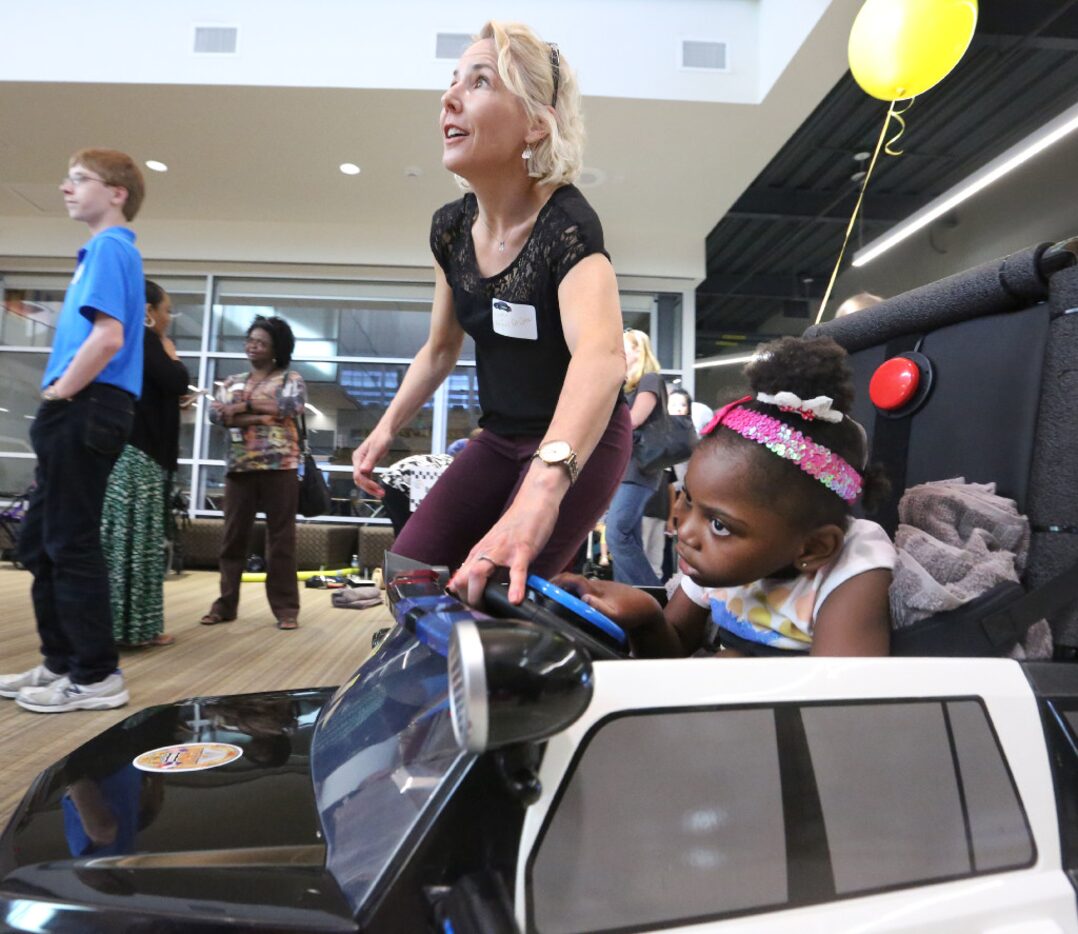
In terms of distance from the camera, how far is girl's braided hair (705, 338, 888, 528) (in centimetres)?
82

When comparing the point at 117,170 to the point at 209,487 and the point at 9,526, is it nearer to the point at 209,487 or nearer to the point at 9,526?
the point at 9,526

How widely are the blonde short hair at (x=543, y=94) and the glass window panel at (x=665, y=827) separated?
36.0 inches

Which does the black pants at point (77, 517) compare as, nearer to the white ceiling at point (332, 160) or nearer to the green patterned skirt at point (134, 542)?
the green patterned skirt at point (134, 542)

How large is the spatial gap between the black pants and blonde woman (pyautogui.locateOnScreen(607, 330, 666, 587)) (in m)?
2.10

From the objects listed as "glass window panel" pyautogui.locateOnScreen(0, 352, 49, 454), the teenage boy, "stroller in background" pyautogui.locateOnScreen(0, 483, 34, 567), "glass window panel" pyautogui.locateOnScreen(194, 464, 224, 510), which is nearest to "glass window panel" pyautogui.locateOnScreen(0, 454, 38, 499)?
"glass window panel" pyautogui.locateOnScreen(0, 352, 49, 454)

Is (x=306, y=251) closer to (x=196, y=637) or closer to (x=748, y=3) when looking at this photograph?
(x=748, y=3)

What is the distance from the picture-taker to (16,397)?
7215 mm

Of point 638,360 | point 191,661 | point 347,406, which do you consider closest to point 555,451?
point 191,661

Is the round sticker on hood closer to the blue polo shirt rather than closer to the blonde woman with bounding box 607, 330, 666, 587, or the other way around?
the blue polo shirt

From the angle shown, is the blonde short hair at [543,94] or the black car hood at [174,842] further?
the blonde short hair at [543,94]

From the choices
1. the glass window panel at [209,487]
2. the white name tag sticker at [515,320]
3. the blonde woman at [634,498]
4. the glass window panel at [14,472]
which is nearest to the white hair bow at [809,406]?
the white name tag sticker at [515,320]

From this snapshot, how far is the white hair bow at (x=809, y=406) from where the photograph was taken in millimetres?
848

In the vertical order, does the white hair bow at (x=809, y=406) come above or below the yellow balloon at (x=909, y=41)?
below

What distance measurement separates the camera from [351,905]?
1.45 ft
